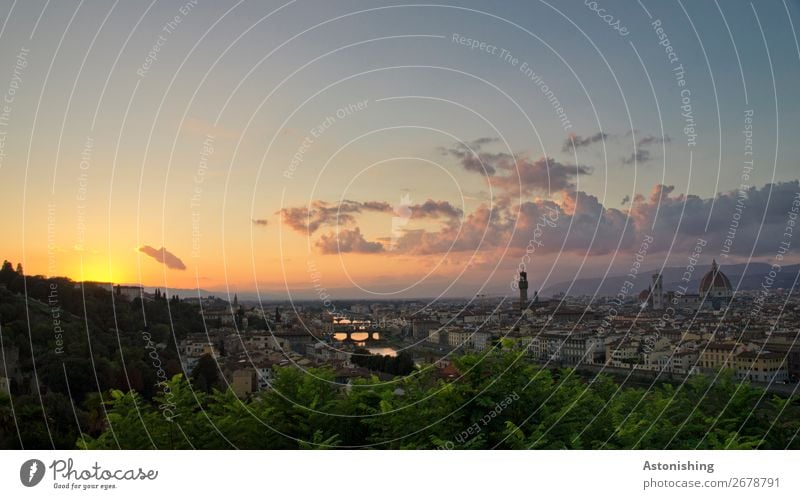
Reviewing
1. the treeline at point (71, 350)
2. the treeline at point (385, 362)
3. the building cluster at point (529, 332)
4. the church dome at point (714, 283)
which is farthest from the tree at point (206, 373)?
the church dome at point (714, 283)

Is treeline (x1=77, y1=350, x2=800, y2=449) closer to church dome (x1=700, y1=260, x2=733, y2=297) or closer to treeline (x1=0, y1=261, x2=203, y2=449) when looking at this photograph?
treeline (x1=0, y1=261, x2=203, y2=449)

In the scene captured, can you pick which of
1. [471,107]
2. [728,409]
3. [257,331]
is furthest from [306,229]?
[728,409]

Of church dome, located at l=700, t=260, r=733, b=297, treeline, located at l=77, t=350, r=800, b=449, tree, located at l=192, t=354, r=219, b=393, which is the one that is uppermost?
church dome, located at l=700, t=260, r=733, b=297

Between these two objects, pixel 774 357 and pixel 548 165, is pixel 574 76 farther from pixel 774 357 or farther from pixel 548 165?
pixel 774 357

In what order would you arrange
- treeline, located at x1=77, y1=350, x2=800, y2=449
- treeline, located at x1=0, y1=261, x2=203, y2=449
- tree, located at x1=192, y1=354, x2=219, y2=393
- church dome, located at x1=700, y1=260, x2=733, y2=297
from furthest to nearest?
church dome, located at x1=700, y1=260, x2=733, y2=297, tree, located at x1=192, y1=354, x2=219, y2=393, treeline, located at x1=0, y1=261, x2=203, y2=449, treeline, located at x1=77, y1=350, x2=800, y2=449

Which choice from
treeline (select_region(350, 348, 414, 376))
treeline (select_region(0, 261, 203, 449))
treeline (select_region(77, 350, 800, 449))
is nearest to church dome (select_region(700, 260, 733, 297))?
treeline (select_region(77, 350, 800, 449))

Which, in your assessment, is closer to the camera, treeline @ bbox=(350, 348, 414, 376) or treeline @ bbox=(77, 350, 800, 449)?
treeline @ bbox=(77, 350, 800, 449)

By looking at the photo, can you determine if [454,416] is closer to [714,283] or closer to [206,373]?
[206,373]
